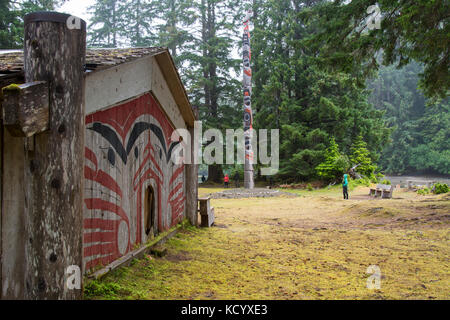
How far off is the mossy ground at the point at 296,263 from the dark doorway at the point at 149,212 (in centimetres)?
47

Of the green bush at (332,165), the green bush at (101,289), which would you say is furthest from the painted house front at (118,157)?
the green bush at (332,165)

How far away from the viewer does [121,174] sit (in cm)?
413

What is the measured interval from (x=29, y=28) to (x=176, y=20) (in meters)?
31.1

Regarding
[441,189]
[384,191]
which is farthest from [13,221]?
[441,189]

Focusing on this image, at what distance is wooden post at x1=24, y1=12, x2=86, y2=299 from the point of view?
2461 millimetres

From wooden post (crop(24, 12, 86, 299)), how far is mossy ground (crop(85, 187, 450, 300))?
2.50ft

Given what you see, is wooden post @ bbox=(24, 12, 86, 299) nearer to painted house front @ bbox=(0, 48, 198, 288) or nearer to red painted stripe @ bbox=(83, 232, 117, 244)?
painted house front @ bbox=(0, 48, 198, 288)

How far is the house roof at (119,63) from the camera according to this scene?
8.90 ft

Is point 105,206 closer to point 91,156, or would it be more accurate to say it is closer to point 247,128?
point 91,156

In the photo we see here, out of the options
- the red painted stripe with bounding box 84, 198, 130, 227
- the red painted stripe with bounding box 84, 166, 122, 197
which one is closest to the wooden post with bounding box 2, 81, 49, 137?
the red painted stripe with bounding box 84, 166, 122, 197

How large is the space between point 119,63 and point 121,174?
4.39 ft

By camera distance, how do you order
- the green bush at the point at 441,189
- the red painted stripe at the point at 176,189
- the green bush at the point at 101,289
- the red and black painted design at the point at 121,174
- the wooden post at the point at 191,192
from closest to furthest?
the green bush at the point at 101,289 < the red and black painted design at the point at 121,174 < the red painted stripe at the point at 176,189 < the wooden post at the point at 191,192 < the green bush at the point at 441,189

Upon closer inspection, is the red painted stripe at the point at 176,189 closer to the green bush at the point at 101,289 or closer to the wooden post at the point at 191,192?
the wooden post at the point at 191,192
